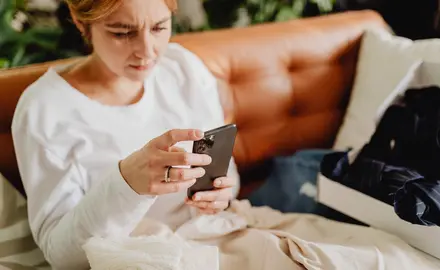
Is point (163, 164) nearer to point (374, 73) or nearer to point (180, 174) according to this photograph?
point (180, 174)

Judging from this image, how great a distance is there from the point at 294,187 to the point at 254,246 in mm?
395

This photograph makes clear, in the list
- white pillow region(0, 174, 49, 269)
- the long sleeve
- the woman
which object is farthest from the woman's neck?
white pillow region(0, 174, 49, 269)

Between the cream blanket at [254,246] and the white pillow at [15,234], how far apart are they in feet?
0.79

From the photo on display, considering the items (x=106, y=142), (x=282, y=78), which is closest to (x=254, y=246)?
(x=106, y=142)

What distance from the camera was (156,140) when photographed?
864 millimetres

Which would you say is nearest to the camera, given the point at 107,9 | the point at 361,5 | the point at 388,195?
the point at 107,9

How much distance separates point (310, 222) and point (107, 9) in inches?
26.1

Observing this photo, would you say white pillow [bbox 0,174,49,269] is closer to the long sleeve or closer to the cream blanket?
the long sleeve

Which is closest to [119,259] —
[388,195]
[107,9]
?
[107,9]

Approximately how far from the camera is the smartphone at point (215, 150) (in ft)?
2.95

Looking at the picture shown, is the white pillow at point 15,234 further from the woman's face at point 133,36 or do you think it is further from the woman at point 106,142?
the woman's face at point 133,36

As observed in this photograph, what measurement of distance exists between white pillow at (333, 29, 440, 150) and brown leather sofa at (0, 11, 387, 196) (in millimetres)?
50

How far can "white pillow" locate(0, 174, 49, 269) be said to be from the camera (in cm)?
110

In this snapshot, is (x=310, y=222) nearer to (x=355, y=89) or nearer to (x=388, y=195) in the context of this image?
(x=388, y=195)
